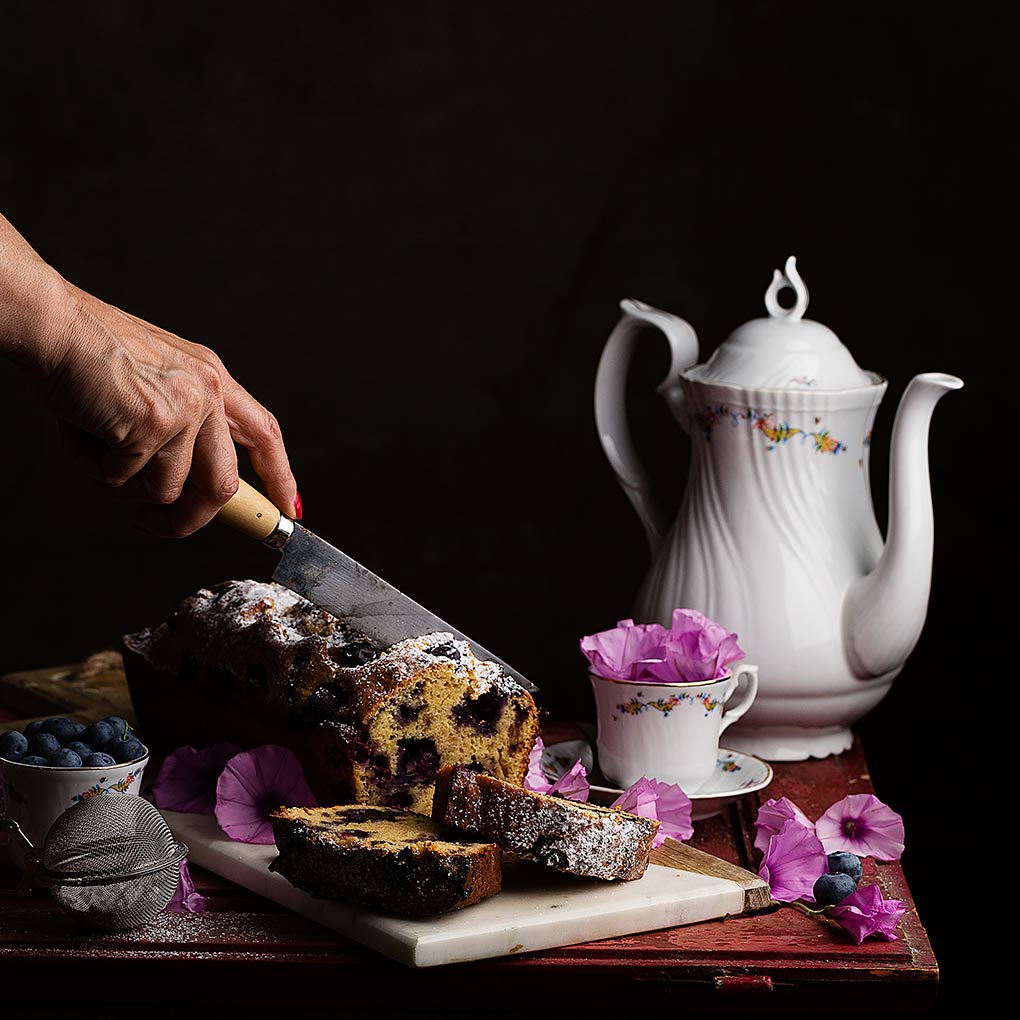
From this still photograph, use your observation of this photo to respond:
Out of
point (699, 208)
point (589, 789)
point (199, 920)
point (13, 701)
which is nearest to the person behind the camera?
point (199, 920)

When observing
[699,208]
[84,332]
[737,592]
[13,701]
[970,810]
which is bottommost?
[970,810]

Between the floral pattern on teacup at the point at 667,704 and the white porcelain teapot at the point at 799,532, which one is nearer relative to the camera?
the floral pattern on teacup at the point at 667,704

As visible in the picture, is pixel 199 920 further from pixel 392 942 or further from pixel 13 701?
pixel 13 701

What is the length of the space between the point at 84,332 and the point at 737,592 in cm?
95

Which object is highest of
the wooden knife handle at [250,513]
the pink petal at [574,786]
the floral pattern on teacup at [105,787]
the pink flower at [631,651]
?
the wooden knife handle at [250,513]

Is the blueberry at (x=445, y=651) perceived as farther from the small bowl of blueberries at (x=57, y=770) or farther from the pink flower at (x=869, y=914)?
the pink flower at (x=869, y=914)

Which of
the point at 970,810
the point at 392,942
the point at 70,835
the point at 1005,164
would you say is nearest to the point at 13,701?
the point at 70,835

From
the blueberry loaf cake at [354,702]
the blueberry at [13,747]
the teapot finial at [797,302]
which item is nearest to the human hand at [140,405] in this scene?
the blueberry loaf cake at [354,702]

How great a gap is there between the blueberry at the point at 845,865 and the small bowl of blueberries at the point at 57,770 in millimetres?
756

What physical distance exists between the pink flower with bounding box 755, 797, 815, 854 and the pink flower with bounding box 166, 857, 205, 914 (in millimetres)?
638

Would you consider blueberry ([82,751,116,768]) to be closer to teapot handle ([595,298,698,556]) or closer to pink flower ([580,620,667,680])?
pink flower ([580,620,667,680])

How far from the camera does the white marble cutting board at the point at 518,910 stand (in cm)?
151

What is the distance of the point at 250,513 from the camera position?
191 centimetres

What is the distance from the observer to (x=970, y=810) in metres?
2.86
